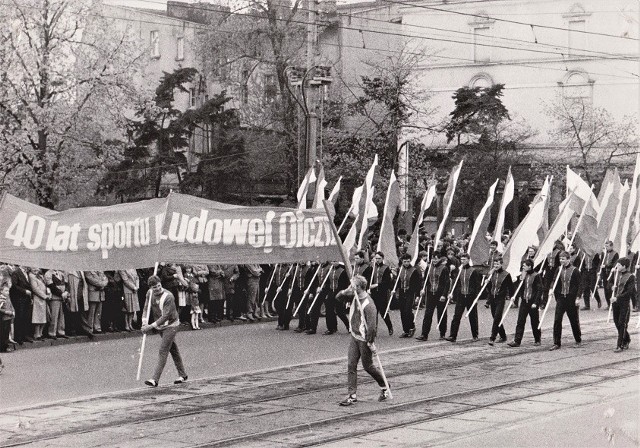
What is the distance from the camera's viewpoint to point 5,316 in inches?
739

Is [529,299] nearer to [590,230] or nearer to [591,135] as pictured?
[590,230]

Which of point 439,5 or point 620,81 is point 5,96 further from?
point 620,81

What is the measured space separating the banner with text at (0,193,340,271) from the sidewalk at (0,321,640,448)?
194 centimetres

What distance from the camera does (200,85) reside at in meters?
47.9

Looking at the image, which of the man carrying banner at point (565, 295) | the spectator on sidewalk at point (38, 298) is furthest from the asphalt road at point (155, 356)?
the man carrying banner at point (565, 295)

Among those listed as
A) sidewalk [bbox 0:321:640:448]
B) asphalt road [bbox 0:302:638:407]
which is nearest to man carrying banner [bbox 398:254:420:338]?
asphalt road [bbox 0:302:638:407]

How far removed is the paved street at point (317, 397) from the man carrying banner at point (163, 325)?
0.90 feet

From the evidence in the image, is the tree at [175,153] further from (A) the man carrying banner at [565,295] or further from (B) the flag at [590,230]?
(A) the man carrying banner at [565,295]

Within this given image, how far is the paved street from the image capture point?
39.0ft

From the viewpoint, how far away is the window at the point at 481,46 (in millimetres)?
54094

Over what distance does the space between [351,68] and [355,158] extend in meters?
15.2

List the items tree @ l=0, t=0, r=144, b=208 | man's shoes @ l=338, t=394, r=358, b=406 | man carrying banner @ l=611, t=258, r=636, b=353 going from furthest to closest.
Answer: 1. tree @ l=0, t=0, r=144, b=208
2. man carrying banner @ l=611, t=258, r=636, b=353
3. man's shoes @ l=338, t=394, r=358, b=406

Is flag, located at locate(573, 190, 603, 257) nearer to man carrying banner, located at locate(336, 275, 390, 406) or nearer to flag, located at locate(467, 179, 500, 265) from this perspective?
flag, located at locate(467, 179, 500, 265)

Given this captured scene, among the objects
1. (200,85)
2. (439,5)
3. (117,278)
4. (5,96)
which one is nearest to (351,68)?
(439,5)
